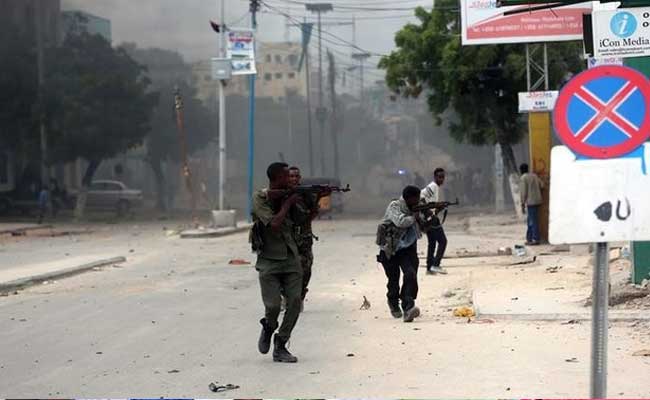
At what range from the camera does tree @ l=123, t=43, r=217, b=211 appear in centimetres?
5550

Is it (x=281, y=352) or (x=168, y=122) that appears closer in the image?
(x=281, y=352)

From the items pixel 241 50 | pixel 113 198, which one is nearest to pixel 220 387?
pixel 241 50

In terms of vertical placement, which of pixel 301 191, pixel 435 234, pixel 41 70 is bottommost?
pixel 435 234

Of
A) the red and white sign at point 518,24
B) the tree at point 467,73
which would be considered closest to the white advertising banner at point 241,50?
the tree at point 467,73

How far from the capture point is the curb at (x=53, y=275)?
48.2 feet

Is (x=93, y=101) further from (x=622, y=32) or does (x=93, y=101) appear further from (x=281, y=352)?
(x=281, y=352)

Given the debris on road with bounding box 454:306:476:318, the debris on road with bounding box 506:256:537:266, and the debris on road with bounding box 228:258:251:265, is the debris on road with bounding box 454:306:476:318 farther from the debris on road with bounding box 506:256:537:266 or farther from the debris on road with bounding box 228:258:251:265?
the debris on road with bounding box 228:258:251:265

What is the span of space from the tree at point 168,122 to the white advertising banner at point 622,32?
151 ft

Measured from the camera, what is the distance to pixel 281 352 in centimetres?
809

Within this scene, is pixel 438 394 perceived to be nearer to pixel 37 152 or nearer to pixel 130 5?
pixel 37 152

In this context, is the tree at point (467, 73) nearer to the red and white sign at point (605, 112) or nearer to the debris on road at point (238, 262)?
the debris on road at point (238, 262)

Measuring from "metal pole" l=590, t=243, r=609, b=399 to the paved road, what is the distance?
5.12 feet

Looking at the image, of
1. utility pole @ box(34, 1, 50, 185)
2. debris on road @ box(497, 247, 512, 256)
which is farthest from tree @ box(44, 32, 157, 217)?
debris on road @ box(497, 247, 512, 256)

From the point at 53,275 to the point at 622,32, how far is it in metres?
10.8
